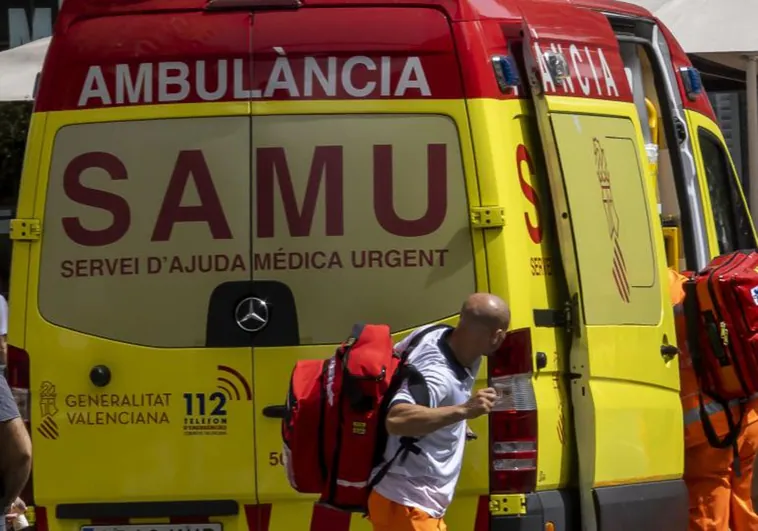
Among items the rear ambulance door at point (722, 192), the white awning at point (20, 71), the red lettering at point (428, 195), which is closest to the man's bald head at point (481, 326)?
the red lettering at point (428, 195)

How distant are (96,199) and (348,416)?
135cm

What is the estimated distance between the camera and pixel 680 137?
24.7 feet

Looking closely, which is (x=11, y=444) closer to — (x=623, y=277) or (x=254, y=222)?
(x=254, y=222)

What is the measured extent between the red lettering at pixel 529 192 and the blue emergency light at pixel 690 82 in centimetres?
203

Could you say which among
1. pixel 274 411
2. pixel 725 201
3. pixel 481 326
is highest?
pixel 725 201

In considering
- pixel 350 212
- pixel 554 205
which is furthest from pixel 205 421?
pixel 554 205

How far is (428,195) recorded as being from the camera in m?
5.69

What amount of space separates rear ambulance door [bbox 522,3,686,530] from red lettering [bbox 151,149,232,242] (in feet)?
3.86

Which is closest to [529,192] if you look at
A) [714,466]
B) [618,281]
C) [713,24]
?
[618,281]

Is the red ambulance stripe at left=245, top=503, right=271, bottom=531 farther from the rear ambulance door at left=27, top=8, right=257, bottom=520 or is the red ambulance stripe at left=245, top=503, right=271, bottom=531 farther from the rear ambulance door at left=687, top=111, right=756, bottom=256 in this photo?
the rear ambulance door at left=687, top=111, right=756, bottom=256

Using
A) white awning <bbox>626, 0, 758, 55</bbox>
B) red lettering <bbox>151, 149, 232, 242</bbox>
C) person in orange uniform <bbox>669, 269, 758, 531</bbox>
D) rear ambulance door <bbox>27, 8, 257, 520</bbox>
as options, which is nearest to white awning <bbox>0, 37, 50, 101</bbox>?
white awning <bbox>626, 0, 758, 55</bbox>

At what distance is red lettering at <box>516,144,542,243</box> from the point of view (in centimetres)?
585

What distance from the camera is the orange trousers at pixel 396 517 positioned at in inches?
201

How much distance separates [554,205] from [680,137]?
1.79 metres
